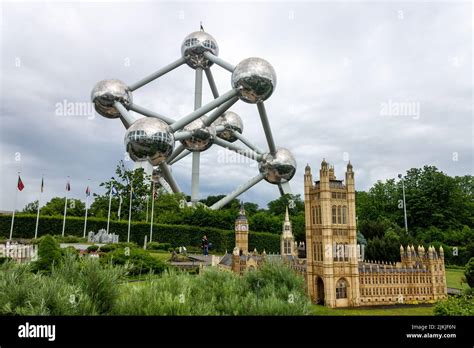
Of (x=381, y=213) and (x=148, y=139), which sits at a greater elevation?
(x=148, y=139)

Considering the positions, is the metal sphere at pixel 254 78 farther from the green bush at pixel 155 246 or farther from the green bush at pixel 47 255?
the green bush at pixel 47 255

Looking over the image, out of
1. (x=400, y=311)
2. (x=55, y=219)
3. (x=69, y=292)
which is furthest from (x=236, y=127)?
(x=69, y=292)

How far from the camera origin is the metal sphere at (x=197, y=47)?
35031 mm

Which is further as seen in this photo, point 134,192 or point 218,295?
point 134,192

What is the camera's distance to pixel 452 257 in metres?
36.0

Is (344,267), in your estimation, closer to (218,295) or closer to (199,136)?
(218,295)

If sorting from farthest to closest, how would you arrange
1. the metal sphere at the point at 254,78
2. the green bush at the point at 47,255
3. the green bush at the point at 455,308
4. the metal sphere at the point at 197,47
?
1. the metal sphere at the point at 197,47
2. the metal sphere at the point at 254,78
3. the green bush at the point at 47,255
4. the green bush at the point at 455,308

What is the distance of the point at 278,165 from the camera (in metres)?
35.7

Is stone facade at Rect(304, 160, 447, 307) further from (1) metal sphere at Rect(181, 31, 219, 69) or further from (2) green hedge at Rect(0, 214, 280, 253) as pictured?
(1) metal sphere at Rect(181, 31, 219, 69)

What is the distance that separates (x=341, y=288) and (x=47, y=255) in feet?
48.1

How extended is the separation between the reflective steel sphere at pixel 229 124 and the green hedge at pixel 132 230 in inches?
503

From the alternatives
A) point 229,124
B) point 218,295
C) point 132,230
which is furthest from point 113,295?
point 229,124

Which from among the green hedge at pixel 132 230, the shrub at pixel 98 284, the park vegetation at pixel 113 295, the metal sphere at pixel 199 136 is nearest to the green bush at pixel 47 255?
the park vegetation at pixel 113 295
